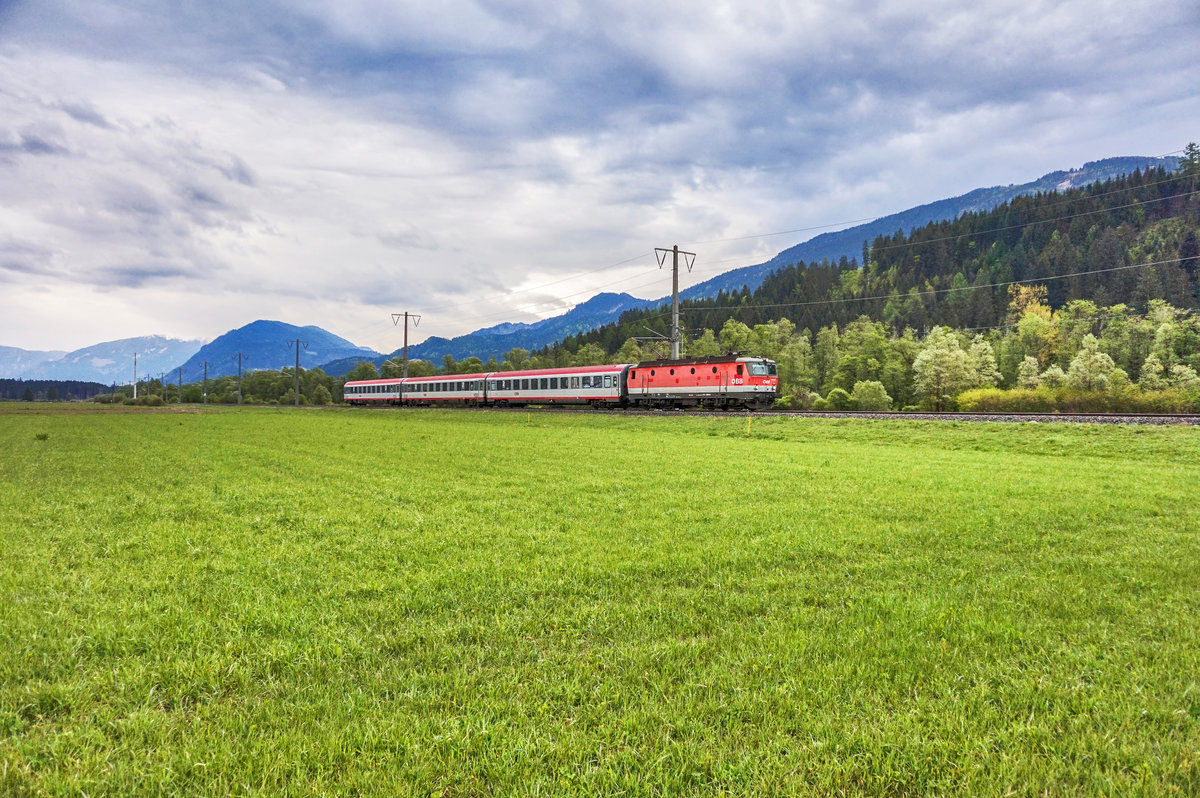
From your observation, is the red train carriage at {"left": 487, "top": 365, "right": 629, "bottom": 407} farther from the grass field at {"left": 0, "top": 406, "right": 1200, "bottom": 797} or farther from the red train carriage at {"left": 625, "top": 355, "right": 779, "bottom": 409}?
the grass field at {"left": 0, "top": 406, "right": 1200, "bottom": 797}

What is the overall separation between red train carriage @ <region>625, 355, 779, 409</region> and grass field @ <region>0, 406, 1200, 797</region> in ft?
94.0

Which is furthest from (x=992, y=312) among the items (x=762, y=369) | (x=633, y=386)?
(x=633, y=386)

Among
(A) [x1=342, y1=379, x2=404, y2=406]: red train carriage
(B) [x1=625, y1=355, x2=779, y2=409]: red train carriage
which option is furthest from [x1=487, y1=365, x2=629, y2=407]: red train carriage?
(A) [x1=342, y1=379, x2=404, y2=406]: red train carriage

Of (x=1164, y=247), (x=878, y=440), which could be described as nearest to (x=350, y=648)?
(x=878, y=440)

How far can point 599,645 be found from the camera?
4973 millimetres

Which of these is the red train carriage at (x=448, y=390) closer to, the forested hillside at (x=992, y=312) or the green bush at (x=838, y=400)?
the forested hillside at (x=992, y=312)

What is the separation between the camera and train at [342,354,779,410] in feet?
133

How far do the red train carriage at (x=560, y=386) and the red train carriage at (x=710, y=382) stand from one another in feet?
9.54

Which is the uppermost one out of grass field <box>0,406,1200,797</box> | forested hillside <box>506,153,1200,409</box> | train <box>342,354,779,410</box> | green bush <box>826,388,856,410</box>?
forested hillside <box>506,153,1200,409</box>

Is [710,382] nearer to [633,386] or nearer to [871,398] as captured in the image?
[633,386]

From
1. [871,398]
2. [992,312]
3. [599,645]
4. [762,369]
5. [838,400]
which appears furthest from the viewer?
[992,312]

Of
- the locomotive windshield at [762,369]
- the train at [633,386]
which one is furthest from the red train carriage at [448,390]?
the locomotive windshield at [762,369]

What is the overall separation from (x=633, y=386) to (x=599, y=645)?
4184 cm

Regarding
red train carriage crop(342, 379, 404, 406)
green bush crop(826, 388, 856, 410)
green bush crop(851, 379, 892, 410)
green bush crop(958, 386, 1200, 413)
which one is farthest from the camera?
red train carriage crop(342, 379, 404, 406)
